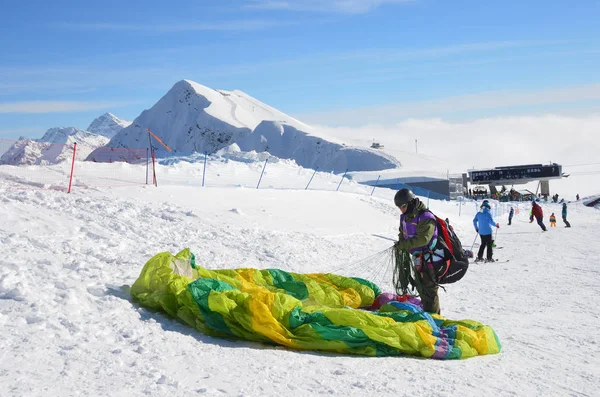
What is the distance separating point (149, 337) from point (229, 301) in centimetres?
82

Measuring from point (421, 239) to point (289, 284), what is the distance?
2.05 m

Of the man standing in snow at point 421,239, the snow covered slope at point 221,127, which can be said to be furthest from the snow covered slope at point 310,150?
the man standing in snow at point 421,239

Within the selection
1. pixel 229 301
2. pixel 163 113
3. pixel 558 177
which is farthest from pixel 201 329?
pixel 163 113

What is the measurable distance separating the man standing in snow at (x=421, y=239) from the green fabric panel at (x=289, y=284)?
4.51ft

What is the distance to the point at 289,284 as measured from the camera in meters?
7.84

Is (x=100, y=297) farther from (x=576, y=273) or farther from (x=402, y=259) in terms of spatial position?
(x=576, y=273)

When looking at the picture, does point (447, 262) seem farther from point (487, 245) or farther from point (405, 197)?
point (487, 245)

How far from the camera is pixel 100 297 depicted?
5.95m

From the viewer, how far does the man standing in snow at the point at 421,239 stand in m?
6.56

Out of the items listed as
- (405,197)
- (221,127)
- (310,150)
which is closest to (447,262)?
(405,197)

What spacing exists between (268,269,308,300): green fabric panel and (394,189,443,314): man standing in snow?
4.51 feet

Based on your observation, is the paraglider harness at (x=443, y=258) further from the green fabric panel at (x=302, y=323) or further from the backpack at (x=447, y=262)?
the green fabric panel at (x=302, y=323)

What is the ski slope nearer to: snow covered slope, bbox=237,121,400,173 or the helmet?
the helmet

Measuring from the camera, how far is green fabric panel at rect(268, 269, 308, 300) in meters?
7.52
